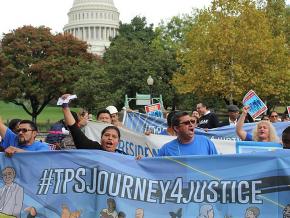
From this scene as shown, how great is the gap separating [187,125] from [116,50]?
3983 centimetres

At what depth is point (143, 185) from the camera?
5.11m

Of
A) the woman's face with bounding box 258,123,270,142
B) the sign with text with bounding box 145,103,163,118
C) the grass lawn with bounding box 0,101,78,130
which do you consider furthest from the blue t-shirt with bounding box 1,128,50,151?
the grass lawn with bounding box 0,101,78,130

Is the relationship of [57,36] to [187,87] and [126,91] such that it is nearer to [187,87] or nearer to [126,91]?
[126,91]

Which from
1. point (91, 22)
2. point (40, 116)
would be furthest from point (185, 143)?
point (91, 22)

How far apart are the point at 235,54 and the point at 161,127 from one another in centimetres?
2180

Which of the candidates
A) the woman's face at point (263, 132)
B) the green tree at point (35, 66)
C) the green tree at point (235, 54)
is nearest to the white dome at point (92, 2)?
the green tree at point (35, 66)

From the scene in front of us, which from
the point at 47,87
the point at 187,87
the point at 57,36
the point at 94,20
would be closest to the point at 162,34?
the point at 57,36

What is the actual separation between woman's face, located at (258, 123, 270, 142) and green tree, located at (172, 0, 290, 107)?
85.1 feet

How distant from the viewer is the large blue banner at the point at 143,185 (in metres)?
4.81

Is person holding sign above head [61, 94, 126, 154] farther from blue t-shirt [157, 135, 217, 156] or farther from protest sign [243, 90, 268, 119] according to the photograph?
protest sign [243, 90, 268, 119]

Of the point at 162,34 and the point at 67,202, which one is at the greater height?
the point at 162,34

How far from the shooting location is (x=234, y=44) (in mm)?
32344

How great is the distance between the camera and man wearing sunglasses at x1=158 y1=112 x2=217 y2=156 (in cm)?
541

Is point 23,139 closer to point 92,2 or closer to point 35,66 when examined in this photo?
point 35,66
